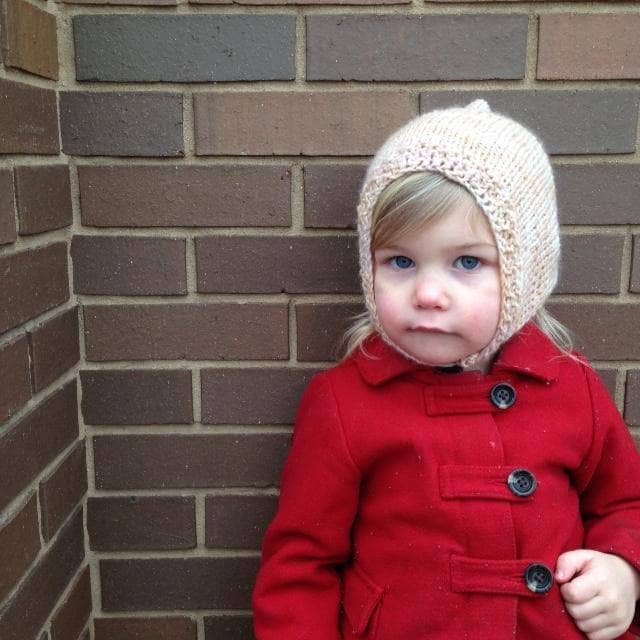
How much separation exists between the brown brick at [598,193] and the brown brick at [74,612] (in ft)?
4.56

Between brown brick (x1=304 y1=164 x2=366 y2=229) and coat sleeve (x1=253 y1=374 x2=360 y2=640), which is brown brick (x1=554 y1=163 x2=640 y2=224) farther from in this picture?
coat sleeve (x1=253 y1=374 x2=360 y2=640)

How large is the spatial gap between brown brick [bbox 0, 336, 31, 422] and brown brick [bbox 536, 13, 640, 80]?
1.21m

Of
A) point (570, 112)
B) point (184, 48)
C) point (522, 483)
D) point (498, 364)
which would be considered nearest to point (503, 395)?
point (498, 364)

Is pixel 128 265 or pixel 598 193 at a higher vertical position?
pixel 598 193

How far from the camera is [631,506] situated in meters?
1.49

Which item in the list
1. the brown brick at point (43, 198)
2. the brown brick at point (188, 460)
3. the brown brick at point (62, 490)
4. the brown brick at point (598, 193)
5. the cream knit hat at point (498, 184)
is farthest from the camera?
the brown brick at point (188, 460)

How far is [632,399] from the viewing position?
1717mm

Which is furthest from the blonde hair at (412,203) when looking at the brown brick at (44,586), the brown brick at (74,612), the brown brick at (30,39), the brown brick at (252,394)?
the brown brick at (74,612)

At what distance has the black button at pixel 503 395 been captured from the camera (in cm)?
140

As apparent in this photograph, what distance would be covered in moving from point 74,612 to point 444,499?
3.02ft

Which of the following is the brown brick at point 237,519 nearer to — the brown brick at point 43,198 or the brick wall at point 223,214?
the brick wall at point 223,214

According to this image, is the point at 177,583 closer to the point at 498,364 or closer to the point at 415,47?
the point at 498,364

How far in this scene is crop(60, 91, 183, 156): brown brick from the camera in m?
1.59

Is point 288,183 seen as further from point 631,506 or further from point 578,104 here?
point 631,506
